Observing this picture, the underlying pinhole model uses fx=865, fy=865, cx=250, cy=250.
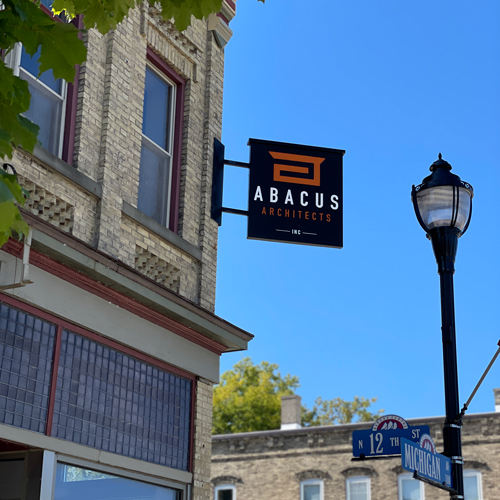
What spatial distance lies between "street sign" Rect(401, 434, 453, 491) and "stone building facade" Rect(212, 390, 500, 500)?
24708 millimetres

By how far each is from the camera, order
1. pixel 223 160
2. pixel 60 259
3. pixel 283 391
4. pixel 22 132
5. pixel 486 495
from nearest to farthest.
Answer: pixel 22 132 < pixel 60 259 < pixel 223 160 < pixel 486 495 < pixel 283 391

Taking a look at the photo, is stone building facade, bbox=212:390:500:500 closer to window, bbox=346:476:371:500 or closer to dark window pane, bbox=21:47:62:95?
window, bbox=346:476:371:500

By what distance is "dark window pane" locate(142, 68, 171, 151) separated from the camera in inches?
443

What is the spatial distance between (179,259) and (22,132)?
641 cm

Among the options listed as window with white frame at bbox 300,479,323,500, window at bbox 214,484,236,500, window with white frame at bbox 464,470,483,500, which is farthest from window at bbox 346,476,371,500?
window at bbox 214,484,236,500

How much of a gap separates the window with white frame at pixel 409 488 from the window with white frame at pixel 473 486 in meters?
1.83

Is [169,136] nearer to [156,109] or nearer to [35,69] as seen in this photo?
[156,109]

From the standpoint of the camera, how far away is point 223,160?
1193 centimetres

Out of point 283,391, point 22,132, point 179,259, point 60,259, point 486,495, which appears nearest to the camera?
point 22,132

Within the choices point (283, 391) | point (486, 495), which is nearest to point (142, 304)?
point (486, 495)

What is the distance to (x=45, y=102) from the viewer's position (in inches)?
374

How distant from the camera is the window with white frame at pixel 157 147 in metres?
11.0

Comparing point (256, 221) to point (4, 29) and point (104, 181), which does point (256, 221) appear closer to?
point (104, 181)

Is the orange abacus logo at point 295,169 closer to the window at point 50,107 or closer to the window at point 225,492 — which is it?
the window at point 50,107
